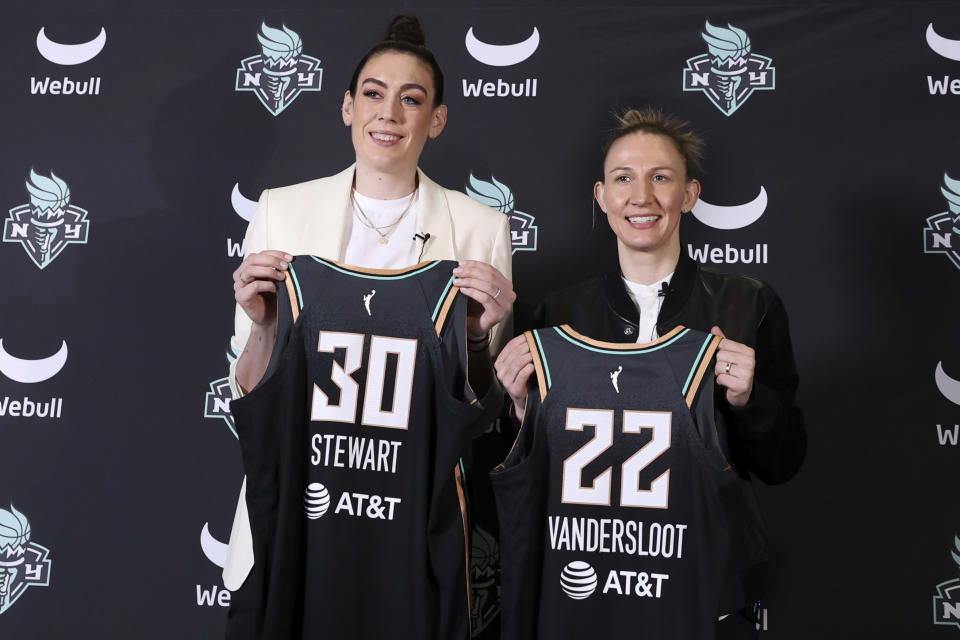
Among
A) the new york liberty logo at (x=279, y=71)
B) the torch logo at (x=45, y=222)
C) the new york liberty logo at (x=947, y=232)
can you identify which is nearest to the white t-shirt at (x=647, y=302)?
the new york liberty logo at (x=947, y=232)

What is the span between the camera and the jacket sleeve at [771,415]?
2102mm

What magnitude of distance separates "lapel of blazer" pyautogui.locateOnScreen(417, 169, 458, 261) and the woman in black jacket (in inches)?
12.5

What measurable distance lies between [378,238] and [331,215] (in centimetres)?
13

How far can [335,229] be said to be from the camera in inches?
92.7

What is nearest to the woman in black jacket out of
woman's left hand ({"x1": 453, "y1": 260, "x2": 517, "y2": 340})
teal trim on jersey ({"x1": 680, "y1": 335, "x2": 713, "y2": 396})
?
teal trim on jersey ({"x1": 680, "y1": 335, "x2": 713, "y2": 396})

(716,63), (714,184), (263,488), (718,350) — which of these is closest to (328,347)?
(263,488)

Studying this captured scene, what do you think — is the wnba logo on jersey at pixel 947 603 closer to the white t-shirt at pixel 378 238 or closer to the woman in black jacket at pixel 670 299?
the woman in black jacket at pixel 670 299

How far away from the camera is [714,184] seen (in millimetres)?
3141

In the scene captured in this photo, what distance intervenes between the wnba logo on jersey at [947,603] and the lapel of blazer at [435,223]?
188cm

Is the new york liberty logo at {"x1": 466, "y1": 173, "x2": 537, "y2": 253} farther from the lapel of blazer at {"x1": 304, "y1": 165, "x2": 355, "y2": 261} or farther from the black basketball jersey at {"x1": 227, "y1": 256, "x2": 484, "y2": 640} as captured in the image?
the black basketball jersey at {"x1": 227, "y1": 256, "x2": 484, "y2": 640}

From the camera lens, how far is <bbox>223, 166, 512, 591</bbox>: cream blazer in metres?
2.34

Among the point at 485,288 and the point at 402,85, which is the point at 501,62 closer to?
the point at 402,85

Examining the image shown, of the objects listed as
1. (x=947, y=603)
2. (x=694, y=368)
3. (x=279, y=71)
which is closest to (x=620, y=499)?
(x=694, y=368)

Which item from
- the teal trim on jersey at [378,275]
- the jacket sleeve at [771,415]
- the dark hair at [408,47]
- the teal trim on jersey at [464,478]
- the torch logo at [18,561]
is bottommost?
the torch logo at [18,561]
